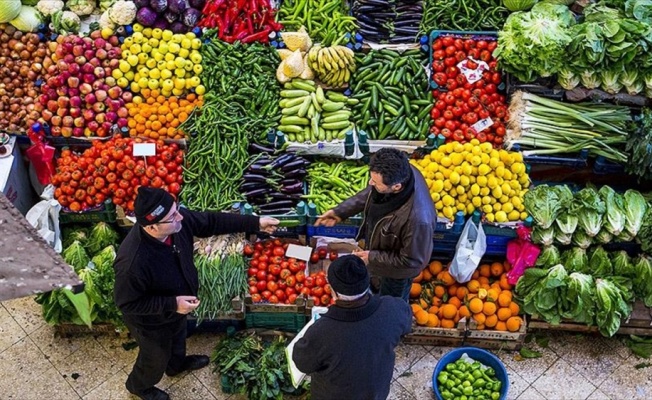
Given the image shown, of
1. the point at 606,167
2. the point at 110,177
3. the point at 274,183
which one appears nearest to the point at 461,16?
the point at 606,167

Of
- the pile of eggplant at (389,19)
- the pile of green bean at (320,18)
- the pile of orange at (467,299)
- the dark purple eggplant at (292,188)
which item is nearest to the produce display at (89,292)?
the dark purple eggplant at (292,188)

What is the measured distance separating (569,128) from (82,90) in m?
4.28

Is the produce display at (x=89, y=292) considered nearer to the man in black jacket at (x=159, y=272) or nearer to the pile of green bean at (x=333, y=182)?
the man in black jacket at (x=159, y=272)

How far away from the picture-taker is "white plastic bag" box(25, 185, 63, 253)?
5.18m

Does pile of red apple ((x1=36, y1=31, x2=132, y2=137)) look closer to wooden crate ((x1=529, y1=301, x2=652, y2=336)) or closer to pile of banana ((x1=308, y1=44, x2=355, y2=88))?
pile of banana ((x1=308, y1=44, x2=355, y2=88))

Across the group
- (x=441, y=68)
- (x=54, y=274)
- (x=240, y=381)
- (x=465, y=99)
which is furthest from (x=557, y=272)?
(x=54, y=274)

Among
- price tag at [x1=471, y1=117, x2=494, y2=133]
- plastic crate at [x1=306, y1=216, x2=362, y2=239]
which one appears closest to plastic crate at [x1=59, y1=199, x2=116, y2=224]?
plastic crate at [x1=306, y1=216, x2=362, y2=239]

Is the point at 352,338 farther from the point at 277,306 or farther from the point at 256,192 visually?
the point at 256,192

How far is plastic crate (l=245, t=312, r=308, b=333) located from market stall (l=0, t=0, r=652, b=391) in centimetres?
2

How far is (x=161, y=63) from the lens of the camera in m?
6.07

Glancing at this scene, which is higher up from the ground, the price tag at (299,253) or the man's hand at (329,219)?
the man's hand at (329,219)

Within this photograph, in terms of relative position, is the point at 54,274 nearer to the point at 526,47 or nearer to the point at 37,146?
the point at 37,146

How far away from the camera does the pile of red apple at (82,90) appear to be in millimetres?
5859

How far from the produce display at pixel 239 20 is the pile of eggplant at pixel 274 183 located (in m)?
1.45
